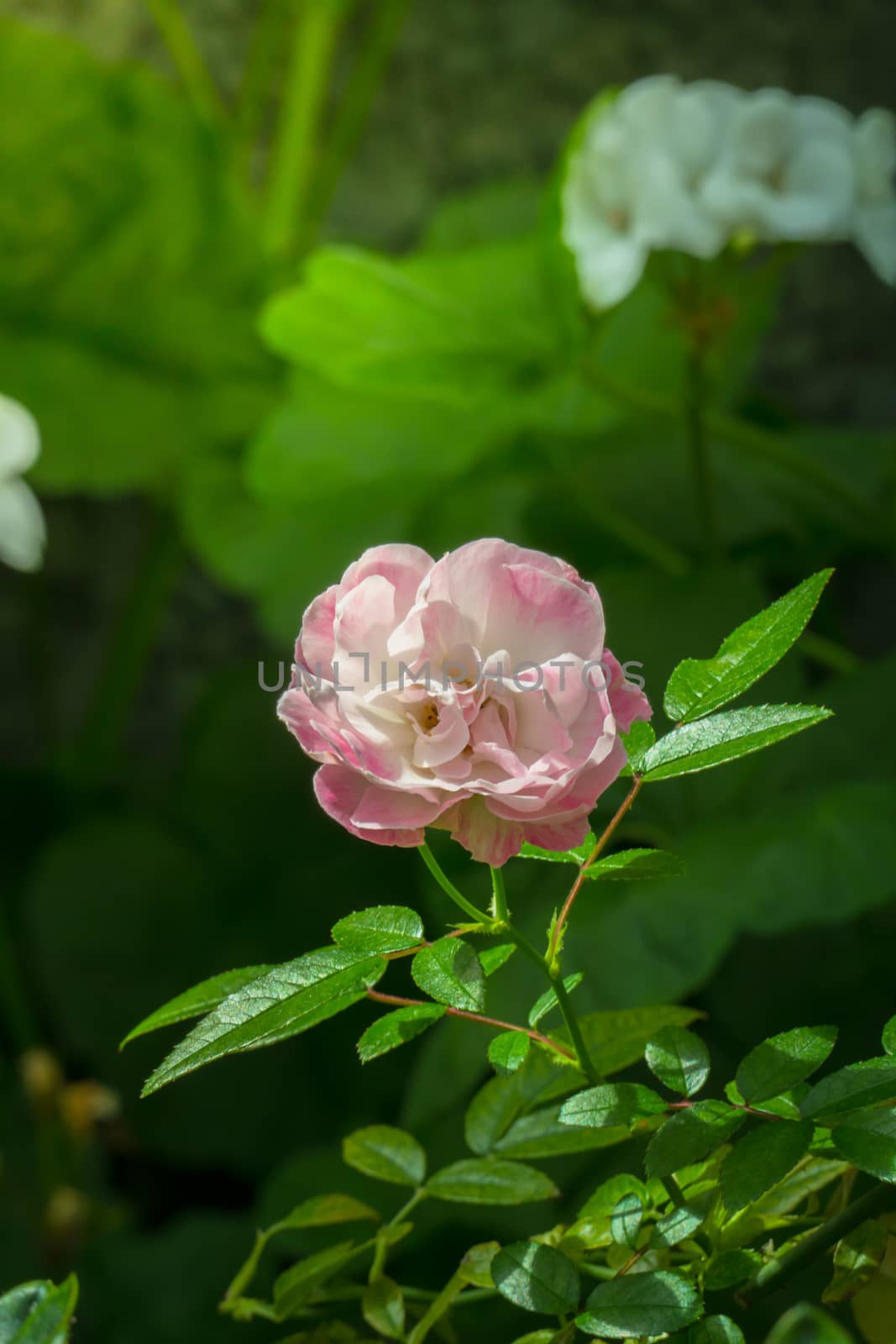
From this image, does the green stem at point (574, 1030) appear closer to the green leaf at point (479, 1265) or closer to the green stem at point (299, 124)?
the green leaf at point (479, 1265)

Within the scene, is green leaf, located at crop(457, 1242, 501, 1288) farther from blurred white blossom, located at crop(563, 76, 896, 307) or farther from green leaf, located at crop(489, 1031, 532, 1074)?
blurred white blossom, located at crop(563, 76, 896, 307)

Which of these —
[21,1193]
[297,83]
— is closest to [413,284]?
[297,83]

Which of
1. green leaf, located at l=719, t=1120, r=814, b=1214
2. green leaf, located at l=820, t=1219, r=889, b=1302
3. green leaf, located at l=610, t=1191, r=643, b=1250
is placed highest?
green leaf, located at l=719, t=1120, r=814, b=1214

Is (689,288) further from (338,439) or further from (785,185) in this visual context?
(338,439)

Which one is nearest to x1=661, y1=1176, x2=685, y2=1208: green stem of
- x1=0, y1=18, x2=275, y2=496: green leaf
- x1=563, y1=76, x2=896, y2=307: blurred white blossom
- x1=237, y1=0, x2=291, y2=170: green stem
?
x1=563, y1=76, x2=896, y2=307: blurred white blossom

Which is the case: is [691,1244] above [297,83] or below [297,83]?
below

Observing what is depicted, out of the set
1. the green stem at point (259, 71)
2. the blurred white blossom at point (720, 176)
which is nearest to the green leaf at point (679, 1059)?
the blurred white blossom at point (720, 176)

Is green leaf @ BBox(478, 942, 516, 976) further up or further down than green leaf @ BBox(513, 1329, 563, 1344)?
further up
